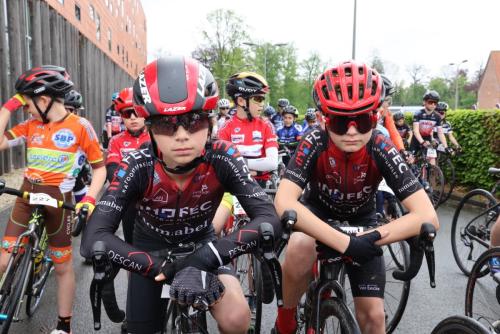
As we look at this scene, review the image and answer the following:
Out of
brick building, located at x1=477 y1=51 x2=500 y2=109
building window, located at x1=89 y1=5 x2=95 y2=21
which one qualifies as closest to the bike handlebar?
building window, located at x1=89 y1=5 x2=95 y2=21

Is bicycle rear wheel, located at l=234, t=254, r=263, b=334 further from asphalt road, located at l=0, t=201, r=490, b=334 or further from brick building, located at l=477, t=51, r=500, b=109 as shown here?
brick building, located at l=477, t=51, r=500, b=109

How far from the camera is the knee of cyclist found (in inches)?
81.7

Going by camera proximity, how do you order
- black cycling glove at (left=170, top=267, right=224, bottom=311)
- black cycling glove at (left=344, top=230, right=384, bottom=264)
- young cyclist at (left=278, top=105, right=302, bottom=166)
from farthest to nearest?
young cyclist at (left=278, top=105, right=302, bottom=166)
black cycling glove at (left=344, top=230, right=384, bottom=264)
black cycling glove at (left=170, top=267, right=224, bottom=311)

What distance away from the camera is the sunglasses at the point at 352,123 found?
258 centimetres

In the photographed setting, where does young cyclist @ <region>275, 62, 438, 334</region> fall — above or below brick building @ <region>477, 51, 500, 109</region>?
below

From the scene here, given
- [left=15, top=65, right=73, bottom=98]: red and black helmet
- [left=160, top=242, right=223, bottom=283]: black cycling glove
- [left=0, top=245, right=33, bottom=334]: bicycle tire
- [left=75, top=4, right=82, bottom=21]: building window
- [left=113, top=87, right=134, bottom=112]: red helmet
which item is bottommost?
[left=0, top=245, right=33, bottom=334]: bicycle tire

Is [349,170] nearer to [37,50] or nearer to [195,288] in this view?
[195,288]

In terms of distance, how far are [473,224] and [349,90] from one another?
3551 mm

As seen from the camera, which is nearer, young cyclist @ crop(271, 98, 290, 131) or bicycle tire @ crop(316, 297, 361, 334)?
bicycle tire @ crop(316, 297, 361, 334)

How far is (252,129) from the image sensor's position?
5035 mm

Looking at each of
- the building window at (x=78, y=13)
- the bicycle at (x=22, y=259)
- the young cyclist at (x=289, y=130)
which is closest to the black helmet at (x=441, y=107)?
the young cyclist at (x=289, y=130)

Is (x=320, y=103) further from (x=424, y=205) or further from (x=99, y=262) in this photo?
(x=99, y=262)

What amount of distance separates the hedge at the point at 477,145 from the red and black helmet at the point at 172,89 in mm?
9551

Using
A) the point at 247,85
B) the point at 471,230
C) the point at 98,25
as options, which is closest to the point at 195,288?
the point at 247,85
